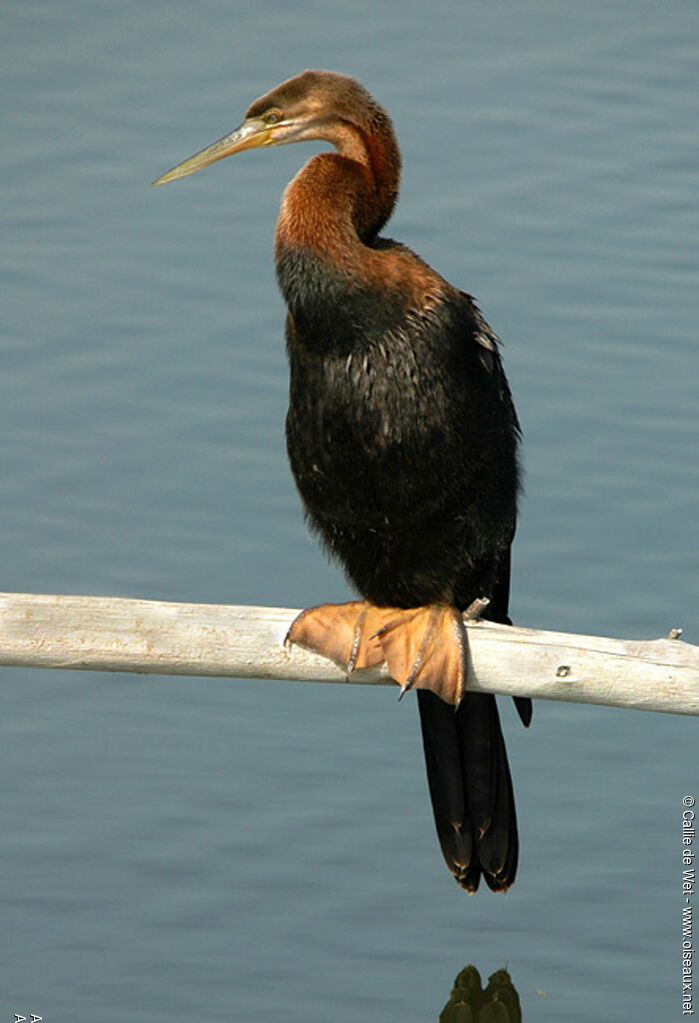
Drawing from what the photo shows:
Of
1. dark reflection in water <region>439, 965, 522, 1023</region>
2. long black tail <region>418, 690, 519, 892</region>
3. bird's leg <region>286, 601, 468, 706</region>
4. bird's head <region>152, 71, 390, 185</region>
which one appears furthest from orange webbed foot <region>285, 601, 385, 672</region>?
dark reflection in water <region>439, 965, 522, 1023</region>

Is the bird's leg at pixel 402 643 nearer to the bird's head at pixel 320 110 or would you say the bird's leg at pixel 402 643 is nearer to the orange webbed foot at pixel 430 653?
the orange webbed foot at pixel 430 653

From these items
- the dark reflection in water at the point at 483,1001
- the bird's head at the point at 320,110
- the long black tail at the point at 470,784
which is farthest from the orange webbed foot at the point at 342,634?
the dark reflection in water at the point at 483,1001

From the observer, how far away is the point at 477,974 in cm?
587

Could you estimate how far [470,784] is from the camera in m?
5.22

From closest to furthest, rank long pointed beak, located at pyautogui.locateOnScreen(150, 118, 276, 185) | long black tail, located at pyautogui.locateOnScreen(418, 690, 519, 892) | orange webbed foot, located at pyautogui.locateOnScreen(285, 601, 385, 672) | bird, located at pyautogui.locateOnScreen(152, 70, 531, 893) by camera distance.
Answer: orange webbed foot, located at pyautogui.locateOnScreen(285, 601, 385, 672) → bird, located at pyautogui.locateOnScreen(152, 70, 531, 893) → long pointed beak, located at pyautogui.locateOnScreen(150, 118, 276, 185) → long black tail, located at pyautogui.locateOnScreen(418, 690, 519, 892)

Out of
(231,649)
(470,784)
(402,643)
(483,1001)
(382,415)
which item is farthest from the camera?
(483,1001)

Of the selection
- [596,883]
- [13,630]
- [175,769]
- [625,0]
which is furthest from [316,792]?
[625,0]

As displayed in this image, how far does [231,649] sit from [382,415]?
602 mm

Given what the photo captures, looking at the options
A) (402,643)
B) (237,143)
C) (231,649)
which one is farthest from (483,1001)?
(237,143)

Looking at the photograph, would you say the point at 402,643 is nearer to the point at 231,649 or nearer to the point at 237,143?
the point at 231,649

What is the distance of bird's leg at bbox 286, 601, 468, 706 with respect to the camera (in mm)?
4781

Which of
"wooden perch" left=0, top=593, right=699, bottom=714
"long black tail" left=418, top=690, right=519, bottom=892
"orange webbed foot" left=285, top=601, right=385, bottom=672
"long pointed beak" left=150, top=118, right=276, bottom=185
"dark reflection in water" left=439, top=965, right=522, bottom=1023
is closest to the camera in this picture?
"wooden perch" left=0, top=593, right=699, bottom=714

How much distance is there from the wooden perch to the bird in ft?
0.43

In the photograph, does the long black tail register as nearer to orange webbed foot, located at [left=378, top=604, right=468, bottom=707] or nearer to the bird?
the bird
